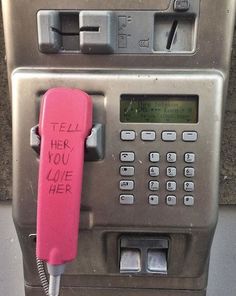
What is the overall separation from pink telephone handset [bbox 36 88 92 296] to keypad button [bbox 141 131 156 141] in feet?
0.28

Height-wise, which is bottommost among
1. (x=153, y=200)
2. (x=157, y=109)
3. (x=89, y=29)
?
(x=153, y=200)

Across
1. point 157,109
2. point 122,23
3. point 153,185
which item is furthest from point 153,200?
point 122,23

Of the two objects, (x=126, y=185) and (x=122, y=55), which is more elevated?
(x=122, y=55)

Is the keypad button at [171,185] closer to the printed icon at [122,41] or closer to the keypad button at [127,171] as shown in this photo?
the keypad button at [127,171]

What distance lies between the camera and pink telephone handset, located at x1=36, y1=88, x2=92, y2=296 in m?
0.67

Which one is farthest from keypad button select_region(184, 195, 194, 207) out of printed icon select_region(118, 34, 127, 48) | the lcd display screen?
printed icon select_region(118, 34, 127, 48)

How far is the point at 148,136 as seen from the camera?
70 centimetres

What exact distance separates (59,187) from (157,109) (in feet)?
0.58

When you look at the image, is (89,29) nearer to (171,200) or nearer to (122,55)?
(122,55)

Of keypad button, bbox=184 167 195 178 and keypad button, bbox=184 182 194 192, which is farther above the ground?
keypad button, bbox=184 167 195 178

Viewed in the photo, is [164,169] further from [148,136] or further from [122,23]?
[122,23]

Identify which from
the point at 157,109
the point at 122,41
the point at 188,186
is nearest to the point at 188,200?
the point at 188,186

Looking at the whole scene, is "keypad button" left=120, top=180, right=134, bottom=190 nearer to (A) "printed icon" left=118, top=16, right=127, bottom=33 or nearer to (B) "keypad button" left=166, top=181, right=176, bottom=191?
(B) "keypad button" left=166, top=181, right=176, bottom=191

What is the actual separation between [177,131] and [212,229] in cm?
15
